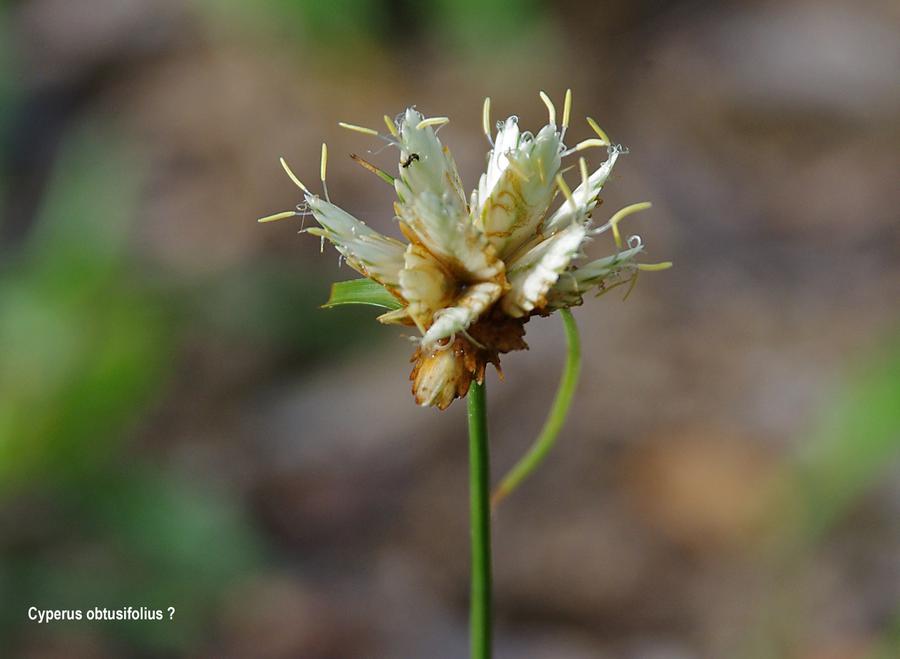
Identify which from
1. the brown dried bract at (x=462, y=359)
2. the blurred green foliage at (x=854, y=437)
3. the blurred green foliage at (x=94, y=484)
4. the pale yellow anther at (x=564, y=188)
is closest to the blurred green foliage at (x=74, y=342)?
the blurred green foliage at (x=94, y=484)

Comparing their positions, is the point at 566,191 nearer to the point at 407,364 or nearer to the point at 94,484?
the point at 94,484

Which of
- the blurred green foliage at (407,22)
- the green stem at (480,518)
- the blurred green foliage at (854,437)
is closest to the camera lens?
the green stem at (480,518)

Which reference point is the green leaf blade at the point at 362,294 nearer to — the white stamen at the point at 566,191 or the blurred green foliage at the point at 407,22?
the white stamen at the point at 566,191

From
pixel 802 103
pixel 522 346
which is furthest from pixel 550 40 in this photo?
pixel 522 346

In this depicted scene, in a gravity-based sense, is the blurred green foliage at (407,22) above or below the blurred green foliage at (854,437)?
above

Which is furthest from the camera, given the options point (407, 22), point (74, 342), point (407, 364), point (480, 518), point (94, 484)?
point (407, 22)

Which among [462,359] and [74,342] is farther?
[74,342]

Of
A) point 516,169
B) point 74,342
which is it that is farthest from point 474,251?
point 74,342
